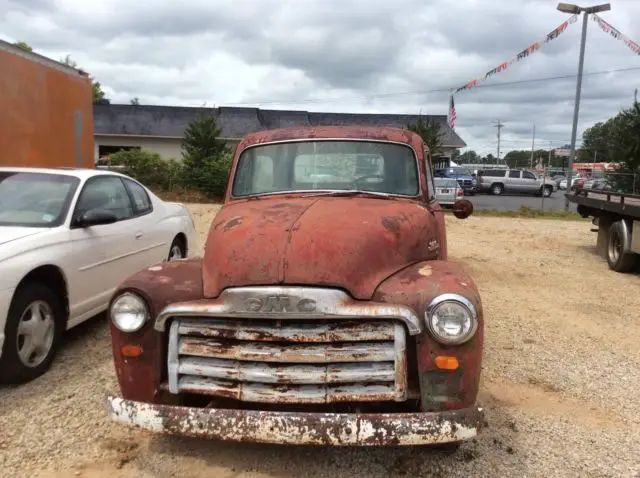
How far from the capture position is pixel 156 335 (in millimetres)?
3240

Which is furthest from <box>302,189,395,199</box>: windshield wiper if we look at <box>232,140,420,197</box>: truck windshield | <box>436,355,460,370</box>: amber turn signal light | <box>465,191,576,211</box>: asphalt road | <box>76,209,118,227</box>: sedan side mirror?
<box>465,191,576,211</box>: asphalt road

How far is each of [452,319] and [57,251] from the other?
322 cm

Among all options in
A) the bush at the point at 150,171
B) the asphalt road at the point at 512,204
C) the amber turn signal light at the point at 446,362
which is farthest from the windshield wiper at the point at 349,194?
the asphalt road at the point at 512,204

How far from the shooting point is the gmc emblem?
9.72 feet

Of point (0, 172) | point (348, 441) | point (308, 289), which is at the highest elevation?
point (0, 172)

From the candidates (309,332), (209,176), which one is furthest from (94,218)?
(209,176)

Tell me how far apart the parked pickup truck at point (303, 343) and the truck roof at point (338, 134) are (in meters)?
1.42

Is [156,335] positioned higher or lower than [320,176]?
lower

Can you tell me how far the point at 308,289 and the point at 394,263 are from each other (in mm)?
676

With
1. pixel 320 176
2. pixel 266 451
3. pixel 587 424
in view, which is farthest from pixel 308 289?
pixel 587 424

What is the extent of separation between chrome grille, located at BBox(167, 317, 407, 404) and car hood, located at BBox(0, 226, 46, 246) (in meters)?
2.09

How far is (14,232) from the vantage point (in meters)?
4.54

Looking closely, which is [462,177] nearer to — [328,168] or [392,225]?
[328,168]

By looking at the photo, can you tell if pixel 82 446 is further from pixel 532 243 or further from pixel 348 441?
pixel 532 243
